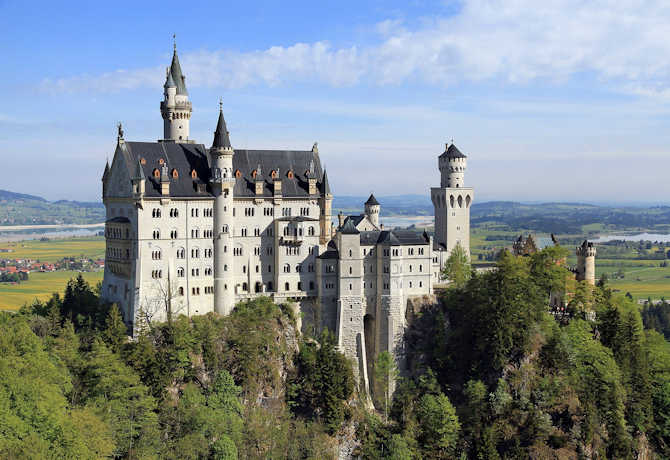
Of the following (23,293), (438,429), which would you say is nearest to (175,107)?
(438,429)

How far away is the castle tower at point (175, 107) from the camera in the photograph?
102500 mm

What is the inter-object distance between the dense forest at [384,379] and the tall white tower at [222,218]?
8.42ft

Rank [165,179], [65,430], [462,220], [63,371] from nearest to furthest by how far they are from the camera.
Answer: [65,430] → [63,371] → [165,179] → [462,220]

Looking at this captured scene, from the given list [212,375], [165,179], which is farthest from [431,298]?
[165,179]

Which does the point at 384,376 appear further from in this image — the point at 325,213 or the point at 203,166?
the point at 203,166

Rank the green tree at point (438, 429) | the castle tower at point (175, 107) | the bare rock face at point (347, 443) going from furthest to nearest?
the castle tower at point (175, 107) → the bare rock face at point (347, 443) → the green tree at point (438, 429)

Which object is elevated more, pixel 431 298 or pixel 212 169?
pixel 212 169

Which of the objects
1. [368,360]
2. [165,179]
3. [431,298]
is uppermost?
[165,179]

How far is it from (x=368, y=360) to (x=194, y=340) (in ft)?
77.8

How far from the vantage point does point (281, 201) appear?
331ft

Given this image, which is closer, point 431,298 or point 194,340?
point 194,340

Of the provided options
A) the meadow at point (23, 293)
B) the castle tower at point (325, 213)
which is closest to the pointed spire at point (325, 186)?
the castle tower at point (325, 213)

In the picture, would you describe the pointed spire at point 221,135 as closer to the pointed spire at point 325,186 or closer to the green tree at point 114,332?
the pointed spire at point 325,186

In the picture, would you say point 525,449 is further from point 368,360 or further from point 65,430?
point 65,430
